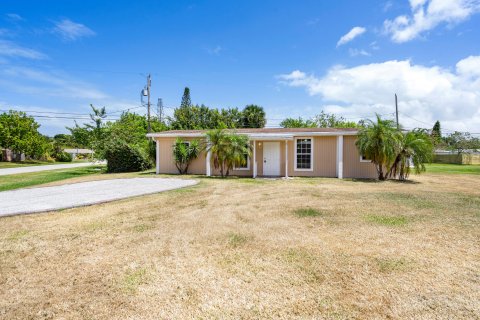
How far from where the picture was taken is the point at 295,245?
4.52 metres

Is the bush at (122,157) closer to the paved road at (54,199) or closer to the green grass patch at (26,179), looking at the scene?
the green grass patch at (26,179)

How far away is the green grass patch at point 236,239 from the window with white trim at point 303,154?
1121 cm

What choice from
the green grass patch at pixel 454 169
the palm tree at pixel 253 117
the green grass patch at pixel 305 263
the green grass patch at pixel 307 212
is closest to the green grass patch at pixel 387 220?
the green grass patch at pixel 307 212

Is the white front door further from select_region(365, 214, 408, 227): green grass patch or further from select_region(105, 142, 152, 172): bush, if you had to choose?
select_region(105, 142, 152, 172): bush

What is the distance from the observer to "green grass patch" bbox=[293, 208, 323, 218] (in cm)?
651

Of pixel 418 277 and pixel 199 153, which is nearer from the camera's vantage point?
pixel 418 277

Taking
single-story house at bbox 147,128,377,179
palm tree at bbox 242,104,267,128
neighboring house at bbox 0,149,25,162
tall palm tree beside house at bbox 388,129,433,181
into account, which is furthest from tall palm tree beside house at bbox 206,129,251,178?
neighboring house at bbox 0,149,25,162

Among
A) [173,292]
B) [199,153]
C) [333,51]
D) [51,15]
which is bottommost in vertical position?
[173,292]

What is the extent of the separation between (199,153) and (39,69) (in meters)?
20.5

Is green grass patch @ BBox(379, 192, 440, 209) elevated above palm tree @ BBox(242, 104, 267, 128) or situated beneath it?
situated beneath

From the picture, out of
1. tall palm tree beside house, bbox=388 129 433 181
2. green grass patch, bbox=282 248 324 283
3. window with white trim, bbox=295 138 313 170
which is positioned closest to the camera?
green grass patch, bbox=282 248 324 283

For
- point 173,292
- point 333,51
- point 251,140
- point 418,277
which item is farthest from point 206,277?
point 333,51

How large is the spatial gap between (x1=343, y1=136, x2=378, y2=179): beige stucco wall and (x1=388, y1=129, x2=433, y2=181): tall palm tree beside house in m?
1.29

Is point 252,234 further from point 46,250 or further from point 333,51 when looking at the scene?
point 333,51
